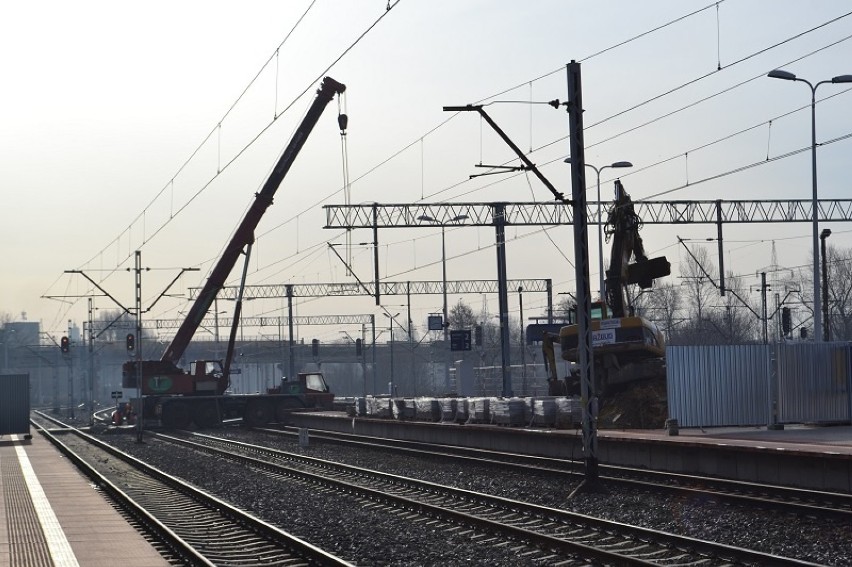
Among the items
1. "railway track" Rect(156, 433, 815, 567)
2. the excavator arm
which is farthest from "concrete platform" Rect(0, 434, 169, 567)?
the excavator arm

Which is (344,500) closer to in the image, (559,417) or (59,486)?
(59,486)

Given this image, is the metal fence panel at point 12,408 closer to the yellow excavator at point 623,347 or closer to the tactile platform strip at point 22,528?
the tactile platform strip at point 22,528

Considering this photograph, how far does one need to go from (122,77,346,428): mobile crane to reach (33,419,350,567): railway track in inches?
873

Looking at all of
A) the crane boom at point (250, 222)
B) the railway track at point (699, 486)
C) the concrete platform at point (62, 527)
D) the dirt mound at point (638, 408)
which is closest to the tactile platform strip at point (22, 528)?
the concrete platform at point (62, 527)

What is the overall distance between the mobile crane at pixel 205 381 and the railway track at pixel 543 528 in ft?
86.5

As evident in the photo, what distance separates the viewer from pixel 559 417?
3950 cm

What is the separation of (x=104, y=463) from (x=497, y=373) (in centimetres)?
5632

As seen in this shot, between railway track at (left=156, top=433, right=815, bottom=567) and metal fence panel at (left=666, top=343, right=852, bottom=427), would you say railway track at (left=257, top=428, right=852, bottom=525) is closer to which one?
railway track at (left=156, top=433, right=815, bottom=567)

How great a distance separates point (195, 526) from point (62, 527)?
2.20 meters

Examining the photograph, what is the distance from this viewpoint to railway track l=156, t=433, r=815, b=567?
1589cm

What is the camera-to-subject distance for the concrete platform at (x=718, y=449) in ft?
78.1

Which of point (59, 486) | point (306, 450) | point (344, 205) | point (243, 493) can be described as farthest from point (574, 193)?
point (344, 205)

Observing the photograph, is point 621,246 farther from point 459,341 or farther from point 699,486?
point 459,341

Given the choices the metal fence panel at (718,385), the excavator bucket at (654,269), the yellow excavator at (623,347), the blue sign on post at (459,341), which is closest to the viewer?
the excavator bucket at (654,269)
